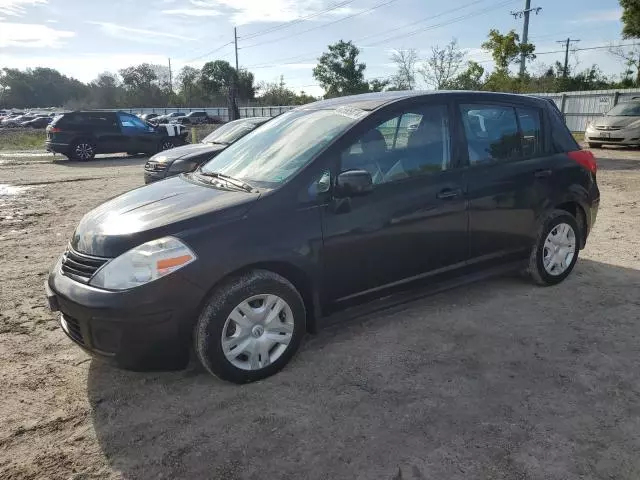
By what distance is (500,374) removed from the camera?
3.15 metres

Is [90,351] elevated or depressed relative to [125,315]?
depressed

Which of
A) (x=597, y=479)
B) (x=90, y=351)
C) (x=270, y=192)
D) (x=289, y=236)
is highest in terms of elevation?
(x=270, y=192)

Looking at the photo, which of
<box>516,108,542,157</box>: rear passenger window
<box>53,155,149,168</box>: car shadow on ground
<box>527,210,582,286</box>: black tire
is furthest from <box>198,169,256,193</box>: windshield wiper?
<box>53,155,149,168</box>: car shadow on ground

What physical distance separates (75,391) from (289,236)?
1.65 m

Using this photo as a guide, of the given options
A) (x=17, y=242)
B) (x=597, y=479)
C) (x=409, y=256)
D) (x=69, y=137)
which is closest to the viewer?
(x=597, y=479)

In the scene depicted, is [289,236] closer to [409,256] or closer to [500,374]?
[409,256]

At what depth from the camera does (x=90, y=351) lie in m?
2.88

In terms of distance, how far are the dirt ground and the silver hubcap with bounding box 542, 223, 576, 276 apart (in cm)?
27

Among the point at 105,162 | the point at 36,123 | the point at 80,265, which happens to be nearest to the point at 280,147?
the point at 80,265

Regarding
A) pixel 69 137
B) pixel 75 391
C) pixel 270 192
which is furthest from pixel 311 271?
pixel 69 137

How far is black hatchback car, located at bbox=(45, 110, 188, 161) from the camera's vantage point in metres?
16.9

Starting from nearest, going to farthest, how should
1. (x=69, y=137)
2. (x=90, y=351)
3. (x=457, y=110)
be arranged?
(x=90, y=351) < (x=457, y=110) < (x=69, y=137)

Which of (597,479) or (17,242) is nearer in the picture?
(597,479)

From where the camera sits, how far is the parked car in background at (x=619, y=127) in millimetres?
16312
